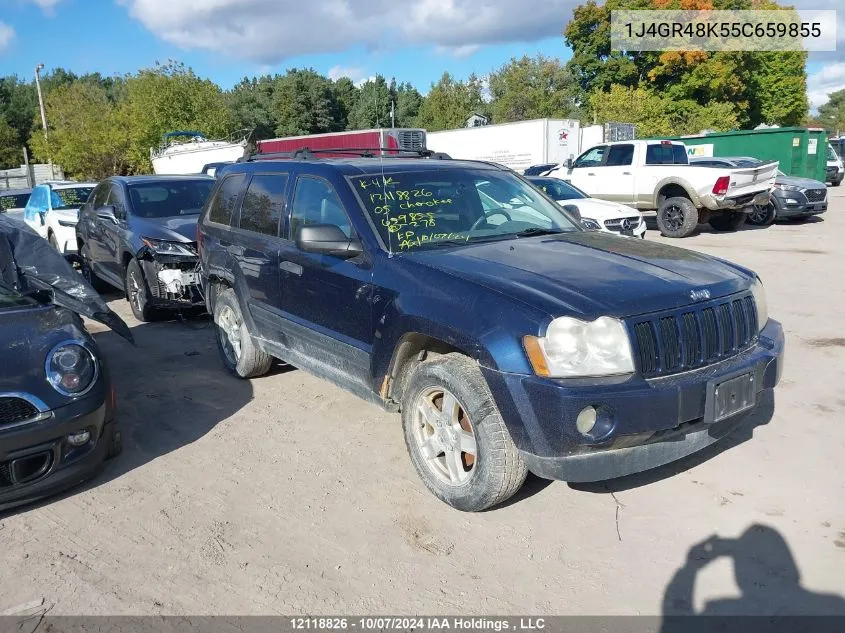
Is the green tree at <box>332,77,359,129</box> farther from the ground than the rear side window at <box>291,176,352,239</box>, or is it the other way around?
the green tree at <box>332,77,359,129</box>

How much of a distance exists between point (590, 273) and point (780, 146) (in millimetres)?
22323

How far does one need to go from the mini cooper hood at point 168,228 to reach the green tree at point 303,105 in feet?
178

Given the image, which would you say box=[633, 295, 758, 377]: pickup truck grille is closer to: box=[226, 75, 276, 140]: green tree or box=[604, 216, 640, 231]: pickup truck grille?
box=[604, 216, 640, 231]: pickup truck grille

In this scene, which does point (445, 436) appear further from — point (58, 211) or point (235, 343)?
point (58, 211)

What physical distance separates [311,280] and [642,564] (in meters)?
2.60

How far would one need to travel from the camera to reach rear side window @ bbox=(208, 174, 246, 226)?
5.69 metres

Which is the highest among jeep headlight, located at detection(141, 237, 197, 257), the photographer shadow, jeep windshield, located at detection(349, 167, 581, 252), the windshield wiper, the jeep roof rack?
the jeep roof rack

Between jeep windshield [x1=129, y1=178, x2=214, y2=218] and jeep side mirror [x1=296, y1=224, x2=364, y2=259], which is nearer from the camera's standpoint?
jeep side mirror [x1=296, y1=224, x2=364, y2=259]

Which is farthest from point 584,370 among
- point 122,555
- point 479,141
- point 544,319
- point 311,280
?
point 479,141

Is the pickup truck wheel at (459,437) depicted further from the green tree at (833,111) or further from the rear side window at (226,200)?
the green tree at (833,111)

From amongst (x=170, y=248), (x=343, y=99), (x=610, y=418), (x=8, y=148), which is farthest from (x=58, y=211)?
(x=343, y=99)

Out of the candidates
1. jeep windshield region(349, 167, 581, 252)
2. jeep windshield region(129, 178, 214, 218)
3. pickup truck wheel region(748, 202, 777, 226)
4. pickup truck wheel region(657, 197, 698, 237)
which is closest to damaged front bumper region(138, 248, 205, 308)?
jeep windshield region(129, 178, 214, 218)

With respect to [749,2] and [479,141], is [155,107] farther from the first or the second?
[749,2]

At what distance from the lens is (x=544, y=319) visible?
10.3 feet
